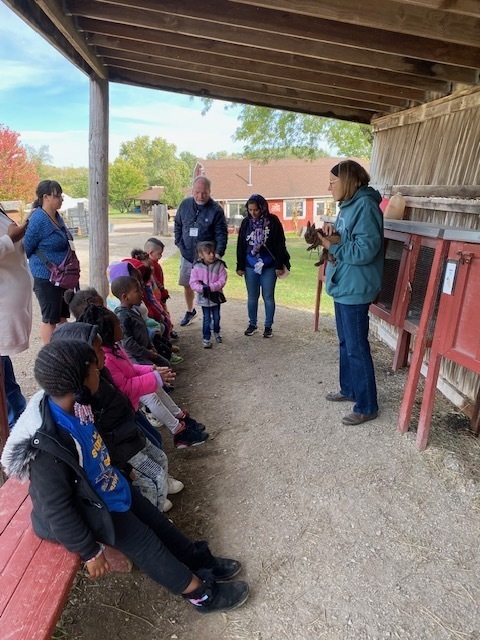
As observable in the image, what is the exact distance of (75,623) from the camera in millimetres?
2068

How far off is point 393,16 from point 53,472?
350cm

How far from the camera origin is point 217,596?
2102mm

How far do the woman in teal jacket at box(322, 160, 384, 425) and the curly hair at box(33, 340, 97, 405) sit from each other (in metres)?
2.06

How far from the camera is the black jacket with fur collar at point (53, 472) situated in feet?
5.51

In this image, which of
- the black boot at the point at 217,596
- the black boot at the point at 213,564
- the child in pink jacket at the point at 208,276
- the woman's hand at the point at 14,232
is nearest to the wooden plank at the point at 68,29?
the woman's hand at the point at 14,232

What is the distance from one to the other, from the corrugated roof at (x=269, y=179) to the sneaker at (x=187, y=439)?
1370 inches

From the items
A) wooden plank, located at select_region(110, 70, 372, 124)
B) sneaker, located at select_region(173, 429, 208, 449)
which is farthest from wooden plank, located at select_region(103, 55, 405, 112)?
sneaker, located at select_region(173, 429, 208, 449)

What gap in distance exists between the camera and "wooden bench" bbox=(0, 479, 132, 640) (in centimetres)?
156

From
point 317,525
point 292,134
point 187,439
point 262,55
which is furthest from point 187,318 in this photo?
point 292,134

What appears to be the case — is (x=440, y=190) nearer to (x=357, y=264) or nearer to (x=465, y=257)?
(x=357, y=264)

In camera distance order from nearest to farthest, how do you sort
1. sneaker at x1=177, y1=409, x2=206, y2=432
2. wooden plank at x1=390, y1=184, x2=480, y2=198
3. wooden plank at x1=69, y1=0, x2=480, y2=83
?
1. sneaker at x1=177, y1=409, x2=206, y2=432
2. wooden plank at x1=69, y1=0, x2=480, y2=83
3. wooden plank at x1=390, y1=184, x2=480, y2=198

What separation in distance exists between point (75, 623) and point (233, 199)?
121 feet

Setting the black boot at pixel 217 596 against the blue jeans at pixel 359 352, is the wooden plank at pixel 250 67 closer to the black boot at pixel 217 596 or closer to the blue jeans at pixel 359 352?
the blue jeans at pixel 359 352

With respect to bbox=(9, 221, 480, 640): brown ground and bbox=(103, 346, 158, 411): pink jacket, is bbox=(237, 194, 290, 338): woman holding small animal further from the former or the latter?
bbox=(103, 346, 158, 411): pink jacket
